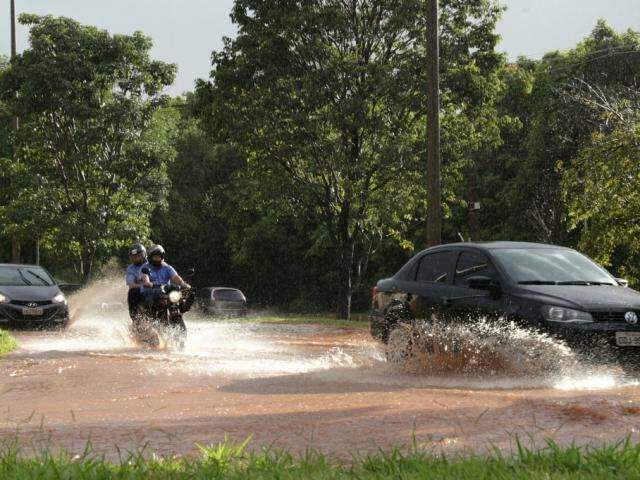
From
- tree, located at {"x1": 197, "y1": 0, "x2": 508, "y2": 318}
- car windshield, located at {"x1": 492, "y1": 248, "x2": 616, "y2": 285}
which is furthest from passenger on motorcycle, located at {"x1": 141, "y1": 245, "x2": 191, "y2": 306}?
tree, located at {"x1": 197, "y1": 0, "x2": 508, "y2": 318}

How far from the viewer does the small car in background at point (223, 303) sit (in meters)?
35.5

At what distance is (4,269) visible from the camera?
2081 cm

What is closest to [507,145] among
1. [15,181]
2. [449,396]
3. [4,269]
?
[15,181]

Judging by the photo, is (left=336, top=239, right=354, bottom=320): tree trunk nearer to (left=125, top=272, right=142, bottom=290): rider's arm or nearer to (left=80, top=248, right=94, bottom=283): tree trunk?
(left=80, top=248, right=94, bottom=283): tree trunk

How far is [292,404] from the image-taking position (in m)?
8.08

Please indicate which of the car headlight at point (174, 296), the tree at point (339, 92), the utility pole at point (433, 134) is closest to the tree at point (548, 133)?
the tree at point (339, 92)

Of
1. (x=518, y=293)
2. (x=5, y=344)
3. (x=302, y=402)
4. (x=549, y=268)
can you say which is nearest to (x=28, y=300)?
(x=5, y=344)

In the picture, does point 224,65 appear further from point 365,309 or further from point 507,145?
point 365,309

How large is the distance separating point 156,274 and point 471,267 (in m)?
5.60

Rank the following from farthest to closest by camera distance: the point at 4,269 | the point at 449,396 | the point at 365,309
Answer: the point at 365,309 → the point at 4,269 → the point at 449,396

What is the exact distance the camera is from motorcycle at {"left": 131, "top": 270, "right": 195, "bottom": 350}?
14258 mm

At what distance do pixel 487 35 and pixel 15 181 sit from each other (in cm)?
1777

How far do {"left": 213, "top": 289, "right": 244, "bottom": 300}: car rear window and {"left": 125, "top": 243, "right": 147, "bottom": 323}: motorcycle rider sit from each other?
20939 mm

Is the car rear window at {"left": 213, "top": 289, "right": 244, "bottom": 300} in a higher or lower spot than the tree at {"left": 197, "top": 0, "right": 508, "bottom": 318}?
lower
